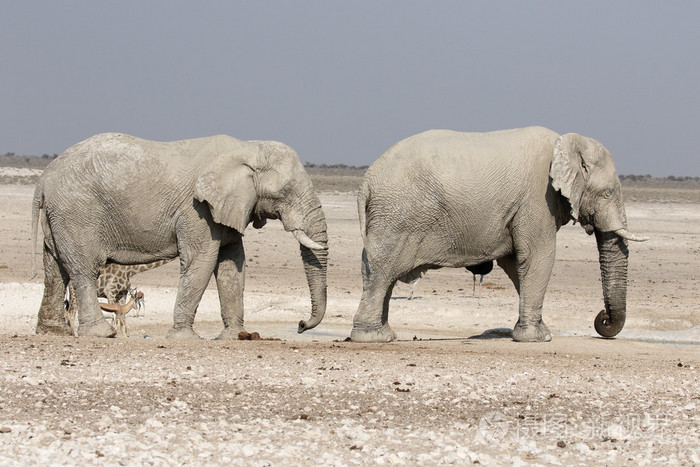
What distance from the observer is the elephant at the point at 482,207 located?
39.1ft

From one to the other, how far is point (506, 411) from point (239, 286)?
5254mm

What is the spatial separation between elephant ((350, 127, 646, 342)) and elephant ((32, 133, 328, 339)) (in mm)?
717

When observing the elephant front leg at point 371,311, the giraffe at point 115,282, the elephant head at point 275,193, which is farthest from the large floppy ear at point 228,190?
the giraffe at point 115,282

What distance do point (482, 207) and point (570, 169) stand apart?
1085 mm

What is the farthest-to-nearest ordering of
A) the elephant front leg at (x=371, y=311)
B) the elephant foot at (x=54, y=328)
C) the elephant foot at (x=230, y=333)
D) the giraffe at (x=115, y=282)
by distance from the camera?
the giraffe at (x=115, y=282), the elephant foot at (x=54, y=328), the elephant foot at (x=230, y=333), the elephant front leg at (x=371, y=311)

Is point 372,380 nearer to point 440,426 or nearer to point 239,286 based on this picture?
point 440,426

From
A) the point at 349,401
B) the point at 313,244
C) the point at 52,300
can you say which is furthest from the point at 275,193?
the point at 349,401

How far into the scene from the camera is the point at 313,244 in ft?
40.1

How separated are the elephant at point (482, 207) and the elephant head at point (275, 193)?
0.54m

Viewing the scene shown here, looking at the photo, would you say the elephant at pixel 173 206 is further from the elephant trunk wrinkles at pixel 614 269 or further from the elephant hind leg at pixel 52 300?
the elephant trunk wrinkles at pixel 614 269

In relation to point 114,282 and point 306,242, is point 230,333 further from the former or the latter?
point 114,282

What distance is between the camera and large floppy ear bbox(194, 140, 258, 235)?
39.1ft

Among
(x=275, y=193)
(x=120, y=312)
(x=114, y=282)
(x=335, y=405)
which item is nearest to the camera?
(x=335, y=405)

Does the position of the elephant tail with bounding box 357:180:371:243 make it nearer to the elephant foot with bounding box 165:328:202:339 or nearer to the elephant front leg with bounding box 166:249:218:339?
the elephant front leg with bounding box 166:249:218:339
